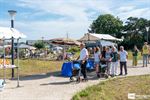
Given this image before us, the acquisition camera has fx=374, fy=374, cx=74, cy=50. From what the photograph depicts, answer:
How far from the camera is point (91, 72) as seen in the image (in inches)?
862

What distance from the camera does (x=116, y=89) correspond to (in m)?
15.4

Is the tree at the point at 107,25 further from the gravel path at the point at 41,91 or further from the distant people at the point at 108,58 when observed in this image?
the gravel path at the point at 41,91

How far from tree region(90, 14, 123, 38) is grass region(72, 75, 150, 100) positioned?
89.1 m

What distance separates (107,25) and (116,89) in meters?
95.0

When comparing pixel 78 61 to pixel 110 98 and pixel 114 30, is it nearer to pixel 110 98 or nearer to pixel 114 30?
pixel 110 98

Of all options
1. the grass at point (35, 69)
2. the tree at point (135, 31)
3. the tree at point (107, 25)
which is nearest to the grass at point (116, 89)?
the grass at point (35, 69)

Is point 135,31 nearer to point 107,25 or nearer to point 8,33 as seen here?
point 107,25

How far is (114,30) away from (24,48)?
52.6 meters

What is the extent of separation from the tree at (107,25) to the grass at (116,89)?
89.1m

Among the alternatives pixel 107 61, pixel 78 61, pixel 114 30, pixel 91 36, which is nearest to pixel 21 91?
pixel 78 61

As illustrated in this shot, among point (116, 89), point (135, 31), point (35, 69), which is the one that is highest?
point (135, 31)

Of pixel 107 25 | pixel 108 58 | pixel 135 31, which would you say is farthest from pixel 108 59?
pixel 107 25

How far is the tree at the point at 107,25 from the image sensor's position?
107 meters

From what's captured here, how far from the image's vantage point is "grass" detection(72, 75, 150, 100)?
1346cm
